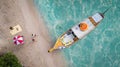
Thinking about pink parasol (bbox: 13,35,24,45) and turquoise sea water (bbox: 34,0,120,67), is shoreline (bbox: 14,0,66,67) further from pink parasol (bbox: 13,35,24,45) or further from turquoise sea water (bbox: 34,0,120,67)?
pink parasol (bbox: 13,35,24,45)

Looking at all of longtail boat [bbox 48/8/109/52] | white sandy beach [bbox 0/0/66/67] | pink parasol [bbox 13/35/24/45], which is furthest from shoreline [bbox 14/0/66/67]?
pink parasol [bbox 13/35/24/45]

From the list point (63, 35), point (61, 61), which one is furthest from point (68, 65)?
point (63, 35)

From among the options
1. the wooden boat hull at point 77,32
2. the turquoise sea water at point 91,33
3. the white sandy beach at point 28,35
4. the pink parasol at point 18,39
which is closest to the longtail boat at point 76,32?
the wooden boat hull at point 77,32

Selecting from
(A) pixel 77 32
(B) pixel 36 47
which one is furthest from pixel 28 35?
(A) pixel 77 32

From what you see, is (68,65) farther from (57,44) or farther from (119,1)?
(119,1)

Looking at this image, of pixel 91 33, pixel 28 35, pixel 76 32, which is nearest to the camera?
pixel 28 35

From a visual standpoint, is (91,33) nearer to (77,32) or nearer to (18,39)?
(77,32)
